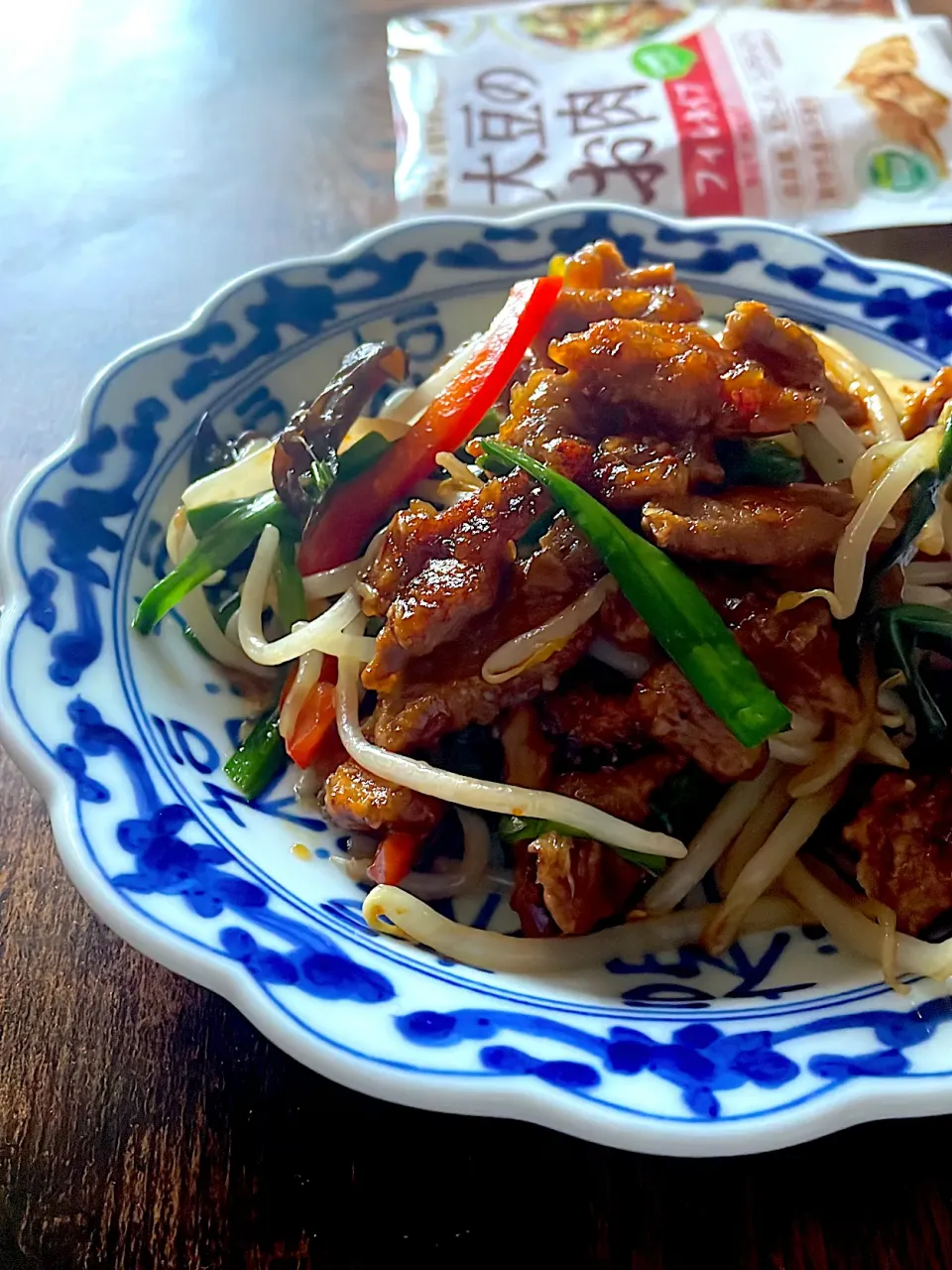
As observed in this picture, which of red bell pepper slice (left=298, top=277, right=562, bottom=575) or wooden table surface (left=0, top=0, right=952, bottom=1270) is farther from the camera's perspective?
red bell pepper slice (left=298, top=277, right=562, bottom=575)

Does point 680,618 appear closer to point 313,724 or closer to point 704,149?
point 313,724

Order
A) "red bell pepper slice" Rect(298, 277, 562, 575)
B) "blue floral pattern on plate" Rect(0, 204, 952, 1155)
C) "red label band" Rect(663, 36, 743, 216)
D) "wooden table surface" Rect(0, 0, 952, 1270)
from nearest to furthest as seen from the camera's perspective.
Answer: "blue floral pattern on plate" Rect(0, 204, 952, 1155) < "wooden table surface" Rect(0, 0, 952, 1270) < "red bell pepper slice" Rect(298, 277, 562, 575) < "red label band" Rect(663, 36, 743, 216)

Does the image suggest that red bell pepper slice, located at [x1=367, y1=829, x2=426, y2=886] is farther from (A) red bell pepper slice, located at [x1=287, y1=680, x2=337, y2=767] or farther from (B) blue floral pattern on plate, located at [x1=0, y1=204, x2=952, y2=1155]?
(A) red bell pepper slice, located at [x1=287, y1=680, x2=337, y2=767]

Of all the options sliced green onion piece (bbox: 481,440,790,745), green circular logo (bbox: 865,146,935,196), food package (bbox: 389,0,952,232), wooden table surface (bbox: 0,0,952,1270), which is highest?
food package (bbox: 389,0,952,232)

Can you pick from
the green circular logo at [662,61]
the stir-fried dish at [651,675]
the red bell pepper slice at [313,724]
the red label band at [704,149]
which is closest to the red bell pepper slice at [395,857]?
the stir-fried dish at [651,675]

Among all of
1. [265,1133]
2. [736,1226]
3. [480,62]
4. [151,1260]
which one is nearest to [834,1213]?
[736,1226]

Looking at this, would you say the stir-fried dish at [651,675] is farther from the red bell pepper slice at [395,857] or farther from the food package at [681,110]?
the food package at [681,110]

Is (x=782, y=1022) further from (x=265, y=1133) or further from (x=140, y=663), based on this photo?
(x=140, y=663)

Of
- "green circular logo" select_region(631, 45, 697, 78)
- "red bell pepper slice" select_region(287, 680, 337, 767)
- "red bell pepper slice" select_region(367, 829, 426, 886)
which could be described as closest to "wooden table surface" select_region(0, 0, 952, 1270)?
"red bell pepper slice" select_region(367, 829, 426, 886)

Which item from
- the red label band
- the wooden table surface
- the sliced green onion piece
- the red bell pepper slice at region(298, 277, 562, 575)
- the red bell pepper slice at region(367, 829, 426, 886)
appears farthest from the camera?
the red label band

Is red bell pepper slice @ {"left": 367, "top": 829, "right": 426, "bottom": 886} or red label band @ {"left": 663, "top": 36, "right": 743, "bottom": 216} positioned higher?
red label band @ {"left": 663, "top": 36, "right": 743, "bottom": 216}
